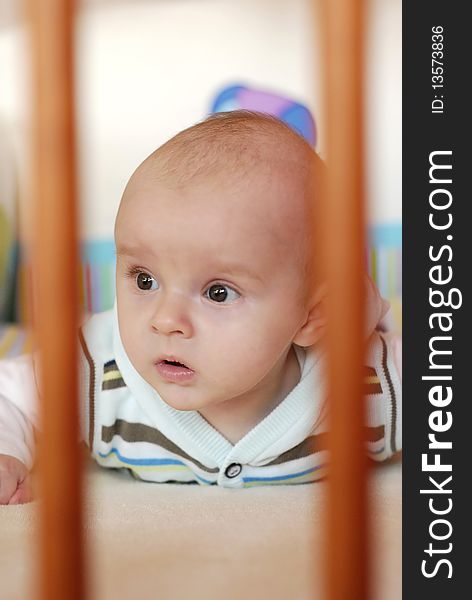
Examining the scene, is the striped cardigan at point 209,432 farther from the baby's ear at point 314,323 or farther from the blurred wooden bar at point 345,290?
the blurred wooden bar at point 345,290


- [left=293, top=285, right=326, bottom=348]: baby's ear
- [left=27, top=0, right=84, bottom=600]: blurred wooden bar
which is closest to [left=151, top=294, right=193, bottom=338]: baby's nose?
[left=293, top=285, right=326, bottom=348]: baby's ear

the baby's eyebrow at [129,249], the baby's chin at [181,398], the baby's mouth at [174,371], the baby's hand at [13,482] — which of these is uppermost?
the baby's eyebrow at [129,249]

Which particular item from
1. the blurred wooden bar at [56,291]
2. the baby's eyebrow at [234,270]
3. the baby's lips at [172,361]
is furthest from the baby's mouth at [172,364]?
the blurred wooden bar at [56,291]

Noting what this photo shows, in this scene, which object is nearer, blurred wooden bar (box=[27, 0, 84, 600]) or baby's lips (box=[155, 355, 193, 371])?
blurred wooden bar (box=[27, 0, 84, 600])

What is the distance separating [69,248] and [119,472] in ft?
1.72

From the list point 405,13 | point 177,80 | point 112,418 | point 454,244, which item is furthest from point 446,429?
point 177,80

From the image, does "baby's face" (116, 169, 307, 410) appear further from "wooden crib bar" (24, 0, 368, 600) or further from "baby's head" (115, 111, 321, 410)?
"wooden crib bar" (24, 0, 368, 600)

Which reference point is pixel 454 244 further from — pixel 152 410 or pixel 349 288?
pixel 152 410

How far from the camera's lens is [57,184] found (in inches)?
20.9

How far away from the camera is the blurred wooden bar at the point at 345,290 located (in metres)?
0.51

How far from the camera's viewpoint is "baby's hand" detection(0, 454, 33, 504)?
887 millimetres

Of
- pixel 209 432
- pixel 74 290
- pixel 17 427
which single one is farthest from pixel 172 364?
pixel 74 290

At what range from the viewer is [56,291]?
0.54 m

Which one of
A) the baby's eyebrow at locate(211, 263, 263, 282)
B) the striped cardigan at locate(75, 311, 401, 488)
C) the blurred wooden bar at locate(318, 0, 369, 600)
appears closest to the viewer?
the blurred wooden bar at locate(318, 0, 369, 600)
